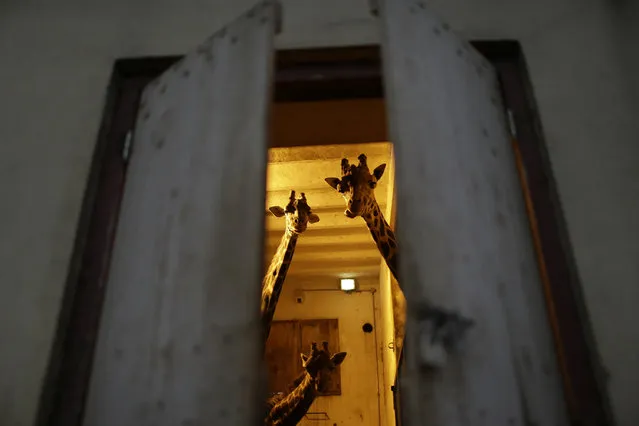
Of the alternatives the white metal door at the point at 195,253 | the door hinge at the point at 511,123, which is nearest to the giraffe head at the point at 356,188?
the door hinge at the point at 511,123

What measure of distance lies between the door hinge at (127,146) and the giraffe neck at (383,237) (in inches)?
65.1

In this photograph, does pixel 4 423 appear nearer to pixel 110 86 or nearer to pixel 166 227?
pixel 166 227

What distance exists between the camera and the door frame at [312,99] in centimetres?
127

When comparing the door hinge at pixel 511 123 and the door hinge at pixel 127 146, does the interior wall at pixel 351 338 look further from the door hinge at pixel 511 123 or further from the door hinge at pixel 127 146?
the door hinge at pixel 127 146

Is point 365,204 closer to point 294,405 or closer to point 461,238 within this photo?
point 294,405

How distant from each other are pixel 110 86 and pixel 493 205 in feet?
4.01

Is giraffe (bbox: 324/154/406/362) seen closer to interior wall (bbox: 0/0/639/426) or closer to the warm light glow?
interior wall (bbox: 0/0/639/426)

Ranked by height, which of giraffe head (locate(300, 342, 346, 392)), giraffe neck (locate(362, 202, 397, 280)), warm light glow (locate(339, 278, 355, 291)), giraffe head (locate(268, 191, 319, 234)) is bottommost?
giraffe head (locate(300, 342, 346, 392))

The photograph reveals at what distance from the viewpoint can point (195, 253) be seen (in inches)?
48.4

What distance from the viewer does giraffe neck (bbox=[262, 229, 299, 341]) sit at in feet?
9.63

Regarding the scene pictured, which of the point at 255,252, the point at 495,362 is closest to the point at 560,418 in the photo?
the point at 495,362

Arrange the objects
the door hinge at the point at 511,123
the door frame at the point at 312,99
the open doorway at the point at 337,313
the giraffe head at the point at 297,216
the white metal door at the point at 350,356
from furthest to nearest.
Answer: the white metal door at the point at 350,356 → the open doorway at the point at 337,313 → the giraffe head at the point at 297,216 → the door hinge at the point at 511,123 → the door frame at the point at 312,99

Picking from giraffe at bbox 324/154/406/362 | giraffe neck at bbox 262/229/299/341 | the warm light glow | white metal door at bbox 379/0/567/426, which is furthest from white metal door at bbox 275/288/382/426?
white metal door at bbox 379/0/567/426

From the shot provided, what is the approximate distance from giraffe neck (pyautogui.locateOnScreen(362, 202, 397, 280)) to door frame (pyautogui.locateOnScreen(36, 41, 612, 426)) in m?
1.29
